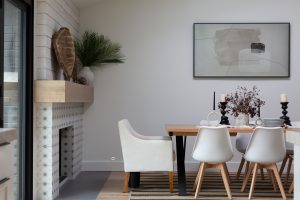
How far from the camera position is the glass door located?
3.50 m

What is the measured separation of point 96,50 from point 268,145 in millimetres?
2722

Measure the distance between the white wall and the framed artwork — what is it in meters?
0.09

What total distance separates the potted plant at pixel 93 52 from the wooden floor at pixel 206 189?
1.57m

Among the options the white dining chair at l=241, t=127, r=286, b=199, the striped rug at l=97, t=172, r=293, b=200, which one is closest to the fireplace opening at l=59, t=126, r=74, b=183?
the striped rug at l=97, t=172, r=293, b=200

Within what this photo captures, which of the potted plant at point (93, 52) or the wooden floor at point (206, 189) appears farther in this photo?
the potted plant at point (93, 52)

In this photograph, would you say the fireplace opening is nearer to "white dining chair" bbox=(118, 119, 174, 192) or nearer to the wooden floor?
the wooden floor

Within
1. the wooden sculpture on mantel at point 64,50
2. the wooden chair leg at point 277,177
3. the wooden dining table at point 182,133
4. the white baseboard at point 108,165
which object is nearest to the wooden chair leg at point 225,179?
the wooden dining table at point 182,133

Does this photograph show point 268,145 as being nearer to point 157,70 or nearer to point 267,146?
point 267,146

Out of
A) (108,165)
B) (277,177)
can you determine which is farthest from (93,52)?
(277,177)

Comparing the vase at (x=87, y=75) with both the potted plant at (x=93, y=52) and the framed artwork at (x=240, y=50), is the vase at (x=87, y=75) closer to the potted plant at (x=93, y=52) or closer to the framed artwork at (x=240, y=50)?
the potted plant at (x=93, y=52)

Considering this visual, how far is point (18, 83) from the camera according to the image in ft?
12.4

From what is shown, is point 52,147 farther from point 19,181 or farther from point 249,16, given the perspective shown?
point 249,16

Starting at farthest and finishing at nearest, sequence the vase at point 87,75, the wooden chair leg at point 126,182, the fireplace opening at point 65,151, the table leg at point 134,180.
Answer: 1. the vase at point 87,75
2. the fireplace opening at point 65,151
3. the table leg at point 134,180
4. the wooden chair leg at point 126,182

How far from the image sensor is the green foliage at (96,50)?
568cm
